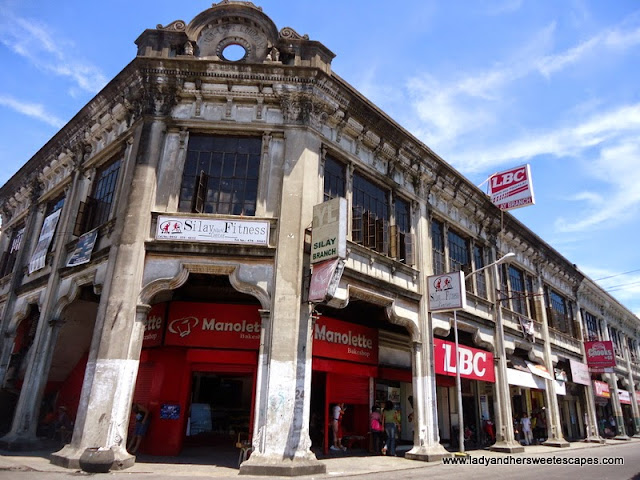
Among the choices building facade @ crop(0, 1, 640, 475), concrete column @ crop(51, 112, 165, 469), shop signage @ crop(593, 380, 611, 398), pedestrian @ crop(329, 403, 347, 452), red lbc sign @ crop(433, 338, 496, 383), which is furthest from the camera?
shop signage @ crop(593, 380, 611, 398)

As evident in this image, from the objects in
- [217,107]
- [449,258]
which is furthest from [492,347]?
[217,107]

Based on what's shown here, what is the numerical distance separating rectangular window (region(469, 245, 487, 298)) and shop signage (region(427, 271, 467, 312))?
522 cm

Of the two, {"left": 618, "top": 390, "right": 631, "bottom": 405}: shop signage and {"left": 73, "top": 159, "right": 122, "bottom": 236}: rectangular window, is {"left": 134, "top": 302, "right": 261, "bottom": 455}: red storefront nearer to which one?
{"left": 73, "top": 159, "right": 122, "bottom": 236}: rectangular window

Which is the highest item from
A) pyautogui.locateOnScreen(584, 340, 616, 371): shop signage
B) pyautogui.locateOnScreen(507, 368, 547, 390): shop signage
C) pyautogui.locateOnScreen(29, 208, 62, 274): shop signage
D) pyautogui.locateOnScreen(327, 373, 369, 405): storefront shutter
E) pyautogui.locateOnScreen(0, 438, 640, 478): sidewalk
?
pyautogui.locateOnScreen(29, 208, 62, 274): shop signage

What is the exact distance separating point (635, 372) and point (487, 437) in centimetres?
2626

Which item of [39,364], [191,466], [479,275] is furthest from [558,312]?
[39,364]

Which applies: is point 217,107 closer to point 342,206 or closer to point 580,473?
point 342,206

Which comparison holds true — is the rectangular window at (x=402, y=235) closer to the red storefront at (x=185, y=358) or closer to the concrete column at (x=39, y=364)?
the red storefront at (x=185, y=358)

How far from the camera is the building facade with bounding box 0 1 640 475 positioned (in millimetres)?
11633

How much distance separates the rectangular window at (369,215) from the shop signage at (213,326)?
→ 4362 millimetres

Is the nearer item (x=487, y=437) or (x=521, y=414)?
(x=487, y=437)

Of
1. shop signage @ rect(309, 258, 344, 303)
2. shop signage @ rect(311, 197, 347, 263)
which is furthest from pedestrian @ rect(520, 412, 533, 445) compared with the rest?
shop signage @ rect(311, 197, 347, 263)

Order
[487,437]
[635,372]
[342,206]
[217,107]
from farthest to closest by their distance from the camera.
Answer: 1. [635,372]
2. [487,437]
3. [217,107]
4. [342,206]

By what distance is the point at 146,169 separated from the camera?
12.9 m
